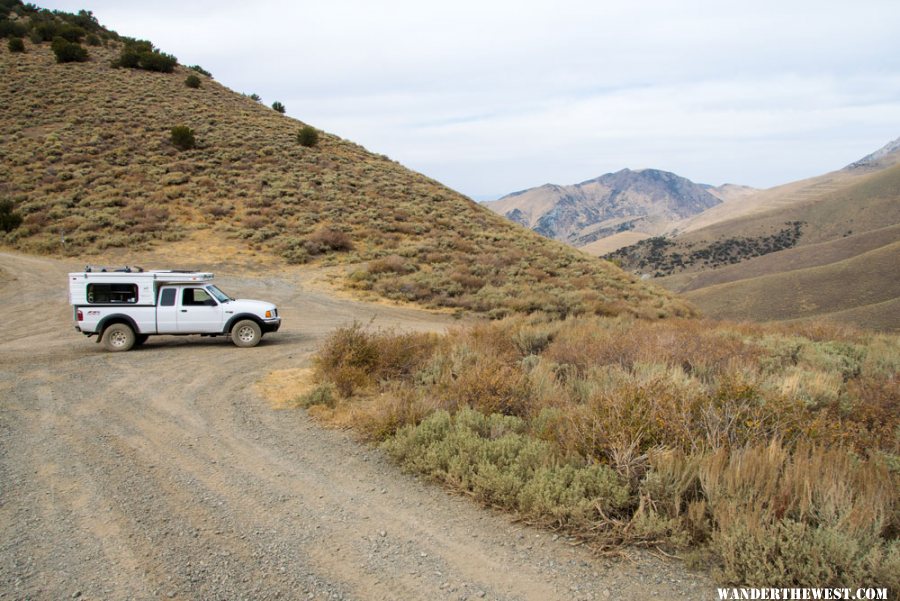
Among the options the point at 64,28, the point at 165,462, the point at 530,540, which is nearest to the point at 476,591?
the point at 530,540

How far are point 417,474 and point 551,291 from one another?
58.0 ft

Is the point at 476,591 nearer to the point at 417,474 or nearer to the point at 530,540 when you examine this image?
the point at 530,540

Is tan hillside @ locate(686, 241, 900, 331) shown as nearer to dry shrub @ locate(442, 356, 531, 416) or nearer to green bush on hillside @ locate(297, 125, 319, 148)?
green bush on hillside @ locate(297, 125, 319, 148)

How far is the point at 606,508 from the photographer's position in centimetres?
450

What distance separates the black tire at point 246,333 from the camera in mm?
12828

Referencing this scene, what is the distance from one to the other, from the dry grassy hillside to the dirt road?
13644 mm

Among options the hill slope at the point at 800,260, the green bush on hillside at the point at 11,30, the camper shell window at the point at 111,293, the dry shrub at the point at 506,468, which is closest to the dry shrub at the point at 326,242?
the camper shell window at the point at 111,293

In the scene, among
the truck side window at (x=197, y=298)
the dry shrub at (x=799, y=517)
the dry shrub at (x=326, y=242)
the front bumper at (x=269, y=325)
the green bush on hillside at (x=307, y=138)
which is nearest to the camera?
the dry shrub at (x=799, y=517)

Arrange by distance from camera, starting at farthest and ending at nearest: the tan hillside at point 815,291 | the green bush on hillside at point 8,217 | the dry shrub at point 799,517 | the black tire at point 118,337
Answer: the tan hillside at point 815,291, the green bush on hillside at point 8,217, the black tire at point 118,337, the dry shrub at point 799,517

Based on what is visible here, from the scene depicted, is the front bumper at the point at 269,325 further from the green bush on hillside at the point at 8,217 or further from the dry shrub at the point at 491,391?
the green bush on hillside at the point at 8,217

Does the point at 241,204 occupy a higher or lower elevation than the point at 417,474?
higher

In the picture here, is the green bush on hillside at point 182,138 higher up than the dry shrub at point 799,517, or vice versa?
the green bush on hillside at point 182,138

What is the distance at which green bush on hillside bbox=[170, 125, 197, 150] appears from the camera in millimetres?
37188

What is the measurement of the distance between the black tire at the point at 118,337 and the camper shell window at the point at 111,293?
575mm
